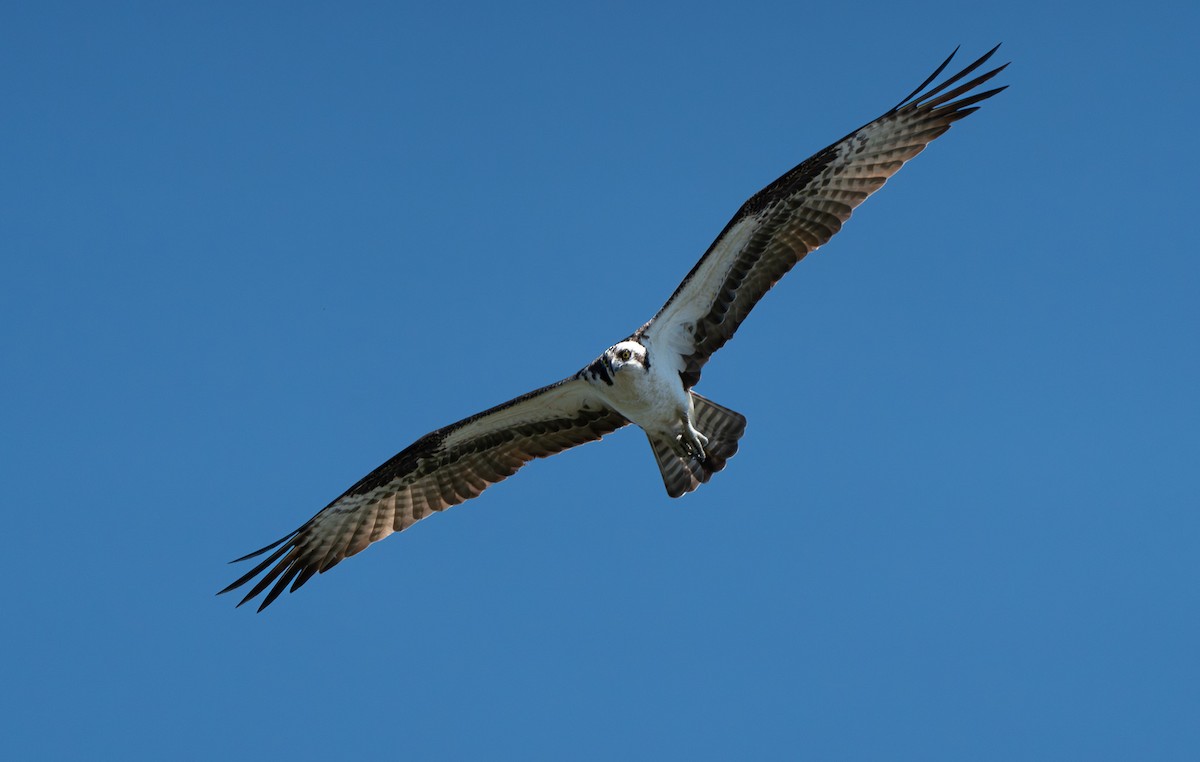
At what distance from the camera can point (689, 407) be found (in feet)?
37.5

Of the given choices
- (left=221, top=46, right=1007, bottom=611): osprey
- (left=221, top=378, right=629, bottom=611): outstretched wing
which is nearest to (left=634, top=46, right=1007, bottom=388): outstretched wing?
(left=221, top=46, right=1007, bottom=611): osprey

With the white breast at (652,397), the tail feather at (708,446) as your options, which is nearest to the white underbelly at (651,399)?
the white breast at (652,397)

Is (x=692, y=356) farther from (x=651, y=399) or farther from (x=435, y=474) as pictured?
(x=435, y=474)

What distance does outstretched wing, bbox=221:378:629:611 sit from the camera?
11.9m

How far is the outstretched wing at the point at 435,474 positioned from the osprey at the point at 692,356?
12 mm

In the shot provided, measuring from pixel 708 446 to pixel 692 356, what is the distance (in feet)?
2.48

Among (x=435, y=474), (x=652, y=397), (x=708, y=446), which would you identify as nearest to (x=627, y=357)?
(x=652, y=397)

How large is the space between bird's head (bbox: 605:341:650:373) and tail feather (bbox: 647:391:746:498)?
2.26ft

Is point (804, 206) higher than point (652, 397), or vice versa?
point (804, 206)

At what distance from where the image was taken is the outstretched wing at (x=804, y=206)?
11156mm

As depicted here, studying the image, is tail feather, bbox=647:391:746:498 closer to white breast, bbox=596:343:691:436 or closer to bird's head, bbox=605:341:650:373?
white breast, bbox=596:343:691:436

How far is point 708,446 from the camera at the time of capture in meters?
11.6

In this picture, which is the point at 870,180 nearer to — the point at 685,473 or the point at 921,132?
the point at 921,132

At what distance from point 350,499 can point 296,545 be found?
1.94ft
